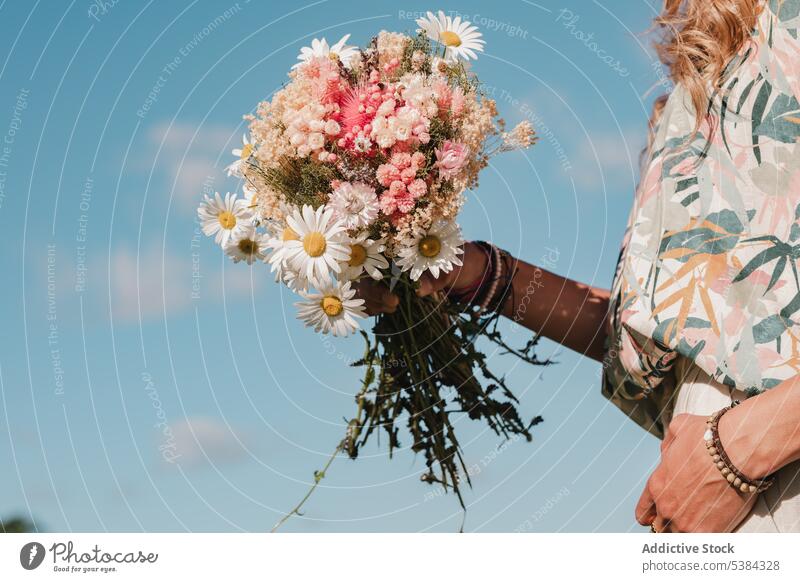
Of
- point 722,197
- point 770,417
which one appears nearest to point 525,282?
point 722,197

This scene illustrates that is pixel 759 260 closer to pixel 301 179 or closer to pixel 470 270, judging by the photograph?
pixel 470 270

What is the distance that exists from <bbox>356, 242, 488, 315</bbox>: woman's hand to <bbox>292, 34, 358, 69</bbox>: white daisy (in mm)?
688

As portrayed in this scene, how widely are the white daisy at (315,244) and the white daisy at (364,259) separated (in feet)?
0.32

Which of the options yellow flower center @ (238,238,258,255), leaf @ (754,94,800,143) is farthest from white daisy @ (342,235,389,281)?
leaf @ (754,94,800,143)

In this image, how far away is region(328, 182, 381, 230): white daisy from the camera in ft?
7.50

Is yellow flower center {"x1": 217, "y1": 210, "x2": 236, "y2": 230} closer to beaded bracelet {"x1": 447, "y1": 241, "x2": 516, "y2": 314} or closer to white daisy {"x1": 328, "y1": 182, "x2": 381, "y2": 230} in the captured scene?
white daisy {"x1": 328, "y1": 182, "x2": 381, "y2": 230}

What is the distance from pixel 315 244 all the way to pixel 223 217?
52 cm

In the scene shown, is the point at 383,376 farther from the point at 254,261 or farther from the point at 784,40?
the point at 784,40

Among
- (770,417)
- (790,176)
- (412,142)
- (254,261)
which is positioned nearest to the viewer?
(770,417)

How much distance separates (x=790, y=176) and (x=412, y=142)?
0.96 metres

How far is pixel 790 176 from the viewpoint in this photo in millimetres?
2090

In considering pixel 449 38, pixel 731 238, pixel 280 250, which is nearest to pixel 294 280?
pixel 280 250

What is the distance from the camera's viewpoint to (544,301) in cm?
285

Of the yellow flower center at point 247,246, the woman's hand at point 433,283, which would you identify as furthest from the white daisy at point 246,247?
the woman's hand at point 433,283
